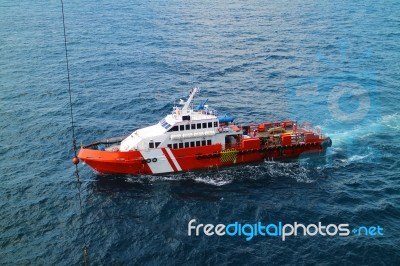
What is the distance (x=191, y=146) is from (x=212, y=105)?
1915 cm

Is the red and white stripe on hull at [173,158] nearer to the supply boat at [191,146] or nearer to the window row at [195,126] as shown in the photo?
the supply boat at [191,146]

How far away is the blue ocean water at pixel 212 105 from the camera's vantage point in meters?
37.3

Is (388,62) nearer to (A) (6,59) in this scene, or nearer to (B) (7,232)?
(B) (7,232)

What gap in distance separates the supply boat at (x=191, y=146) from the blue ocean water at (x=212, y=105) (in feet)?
5.36

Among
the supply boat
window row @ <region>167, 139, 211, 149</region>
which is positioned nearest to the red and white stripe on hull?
the supply boat

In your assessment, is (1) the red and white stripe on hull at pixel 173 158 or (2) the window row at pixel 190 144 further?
(2) the window row at pixel 190 144

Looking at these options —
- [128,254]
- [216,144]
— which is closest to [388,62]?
[216,144]

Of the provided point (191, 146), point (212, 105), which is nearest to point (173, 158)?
point (191, 146)

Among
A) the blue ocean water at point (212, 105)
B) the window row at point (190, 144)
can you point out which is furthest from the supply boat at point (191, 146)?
the blue ocean water at point (212, 105)

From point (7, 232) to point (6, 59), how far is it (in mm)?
62068

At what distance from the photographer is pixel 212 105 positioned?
220ft

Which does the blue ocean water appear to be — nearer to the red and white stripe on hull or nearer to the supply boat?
the red and white stripe on hull

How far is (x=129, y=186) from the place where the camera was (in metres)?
46.8

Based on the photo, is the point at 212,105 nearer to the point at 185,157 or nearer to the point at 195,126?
the point at 195,126
